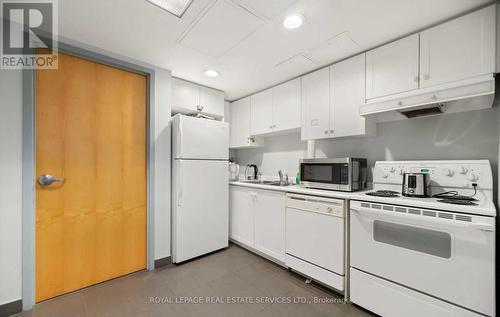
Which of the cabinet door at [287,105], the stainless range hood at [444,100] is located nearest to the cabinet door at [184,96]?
the cabinet door at [287,105]

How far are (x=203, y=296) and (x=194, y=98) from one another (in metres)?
2.44

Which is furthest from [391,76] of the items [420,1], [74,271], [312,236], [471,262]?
[74,271]

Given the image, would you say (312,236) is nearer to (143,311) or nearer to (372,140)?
(372,140)

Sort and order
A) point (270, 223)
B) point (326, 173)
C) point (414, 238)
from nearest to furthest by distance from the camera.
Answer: point (414, 238)
point (326, 173)
point (270, 223)

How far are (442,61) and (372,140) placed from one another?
900 mm

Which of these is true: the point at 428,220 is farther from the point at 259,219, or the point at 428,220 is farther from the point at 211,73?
the point at 211,73

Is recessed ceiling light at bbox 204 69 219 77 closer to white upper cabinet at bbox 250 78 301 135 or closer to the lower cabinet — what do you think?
white upper cabinet at bbox 250 78 301 135

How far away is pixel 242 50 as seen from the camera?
213 cm

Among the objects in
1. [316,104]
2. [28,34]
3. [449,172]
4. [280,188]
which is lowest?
[280,188]

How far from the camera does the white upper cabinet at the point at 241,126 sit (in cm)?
343

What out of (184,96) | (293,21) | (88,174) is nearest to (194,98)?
(184,96)

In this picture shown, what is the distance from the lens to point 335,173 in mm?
2098

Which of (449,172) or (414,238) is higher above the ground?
(449,172)

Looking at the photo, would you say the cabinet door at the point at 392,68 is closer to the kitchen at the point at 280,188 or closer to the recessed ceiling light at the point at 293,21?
the kitchen at the point at 280,188
